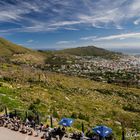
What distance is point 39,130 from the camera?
26922 millimetres

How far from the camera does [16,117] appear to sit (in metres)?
30.3

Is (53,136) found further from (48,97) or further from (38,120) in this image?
(48,97)

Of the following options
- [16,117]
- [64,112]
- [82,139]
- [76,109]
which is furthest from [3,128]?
[76,109]

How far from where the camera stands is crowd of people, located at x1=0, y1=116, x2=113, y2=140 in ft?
79.4

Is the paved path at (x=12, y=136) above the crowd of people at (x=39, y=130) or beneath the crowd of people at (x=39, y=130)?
beneath

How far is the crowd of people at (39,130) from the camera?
24.2 m

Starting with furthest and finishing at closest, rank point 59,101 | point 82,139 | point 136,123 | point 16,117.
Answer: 1. point 59,101
2. point 136,123
3. point 16,117
4. point 82,139

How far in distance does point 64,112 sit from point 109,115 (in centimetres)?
879

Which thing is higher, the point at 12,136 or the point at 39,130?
the point at 39,130

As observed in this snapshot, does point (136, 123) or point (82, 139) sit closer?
point (82, 139)

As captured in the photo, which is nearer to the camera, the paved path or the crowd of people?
the crowd of people

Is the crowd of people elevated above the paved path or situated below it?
above

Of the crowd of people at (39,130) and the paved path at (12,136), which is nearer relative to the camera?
the crowd of people at (39,130)

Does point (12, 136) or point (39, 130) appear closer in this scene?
point (12, 136)
